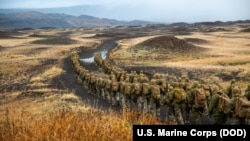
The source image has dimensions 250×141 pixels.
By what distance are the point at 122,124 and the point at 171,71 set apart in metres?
27.7

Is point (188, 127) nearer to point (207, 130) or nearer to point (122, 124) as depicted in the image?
point (207, 130)

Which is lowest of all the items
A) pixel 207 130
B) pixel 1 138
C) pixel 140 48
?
pixel 140 48

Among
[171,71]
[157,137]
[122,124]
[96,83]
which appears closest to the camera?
[157,137]

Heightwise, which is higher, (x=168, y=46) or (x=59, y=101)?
(x=59, y=101)

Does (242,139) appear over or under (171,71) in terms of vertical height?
over

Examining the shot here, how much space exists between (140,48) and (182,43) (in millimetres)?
6627

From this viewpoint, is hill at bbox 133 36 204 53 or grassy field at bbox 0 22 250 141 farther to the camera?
hill at bbox 133 36 204 53

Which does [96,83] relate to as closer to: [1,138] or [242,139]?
[1,138]

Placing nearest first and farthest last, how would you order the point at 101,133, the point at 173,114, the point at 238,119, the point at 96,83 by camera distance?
the point at 101,133
the point at 238,119
the point at 173,114
the point at 96,83

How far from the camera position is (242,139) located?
7828 mm

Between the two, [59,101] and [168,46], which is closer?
[59,101]

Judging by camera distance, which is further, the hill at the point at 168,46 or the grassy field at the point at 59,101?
the hill at the point at 168,46

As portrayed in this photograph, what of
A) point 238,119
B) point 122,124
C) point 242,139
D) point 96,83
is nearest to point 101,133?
point 122,124

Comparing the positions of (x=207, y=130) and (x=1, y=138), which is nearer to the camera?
(x=207, y=130)
